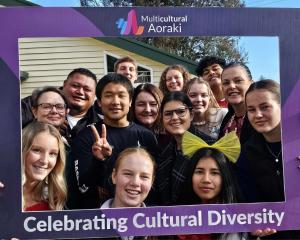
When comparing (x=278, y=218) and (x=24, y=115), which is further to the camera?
(x=278, y=218)

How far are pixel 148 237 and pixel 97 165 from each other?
684mm

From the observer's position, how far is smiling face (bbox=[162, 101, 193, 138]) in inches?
141

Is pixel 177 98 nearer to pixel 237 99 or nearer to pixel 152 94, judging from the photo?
pixel 152 94

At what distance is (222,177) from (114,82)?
3.59 feet

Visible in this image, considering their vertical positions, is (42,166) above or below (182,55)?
below

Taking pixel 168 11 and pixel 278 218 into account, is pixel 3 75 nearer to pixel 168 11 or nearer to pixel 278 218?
pixel 168 11

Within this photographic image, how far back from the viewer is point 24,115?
3.45 m

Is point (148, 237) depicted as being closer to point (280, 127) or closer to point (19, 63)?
point (280, 127)

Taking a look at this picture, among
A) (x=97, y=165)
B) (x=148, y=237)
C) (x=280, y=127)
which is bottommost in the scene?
(x=148, y=237)

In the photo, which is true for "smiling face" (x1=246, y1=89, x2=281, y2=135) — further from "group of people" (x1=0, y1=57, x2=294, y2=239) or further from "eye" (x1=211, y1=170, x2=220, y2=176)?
"eye" (x1=211, y1=170, x2=220, y2=176)

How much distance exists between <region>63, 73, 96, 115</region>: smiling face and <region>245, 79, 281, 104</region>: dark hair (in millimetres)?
1202

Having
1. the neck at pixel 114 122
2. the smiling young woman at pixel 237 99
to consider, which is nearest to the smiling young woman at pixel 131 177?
the neck at pixel 114 122

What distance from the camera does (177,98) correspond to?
11.8 feet

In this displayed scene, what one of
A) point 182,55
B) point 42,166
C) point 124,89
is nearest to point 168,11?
point 182,55
